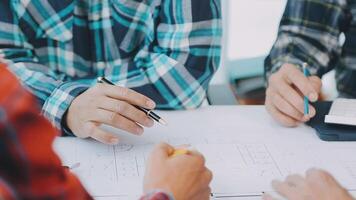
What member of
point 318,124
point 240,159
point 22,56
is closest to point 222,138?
point 240,159

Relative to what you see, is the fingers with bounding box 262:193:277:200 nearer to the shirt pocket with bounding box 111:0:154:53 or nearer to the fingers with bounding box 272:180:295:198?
the fingers with bounding box 272:180:295:198

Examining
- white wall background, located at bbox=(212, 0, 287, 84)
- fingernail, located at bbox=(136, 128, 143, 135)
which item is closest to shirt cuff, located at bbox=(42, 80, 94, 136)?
fingernail, located at bbox=(136, 128, 143, 135)

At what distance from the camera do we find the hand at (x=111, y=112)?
0.86 metres

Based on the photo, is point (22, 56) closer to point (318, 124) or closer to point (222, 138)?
point (222, 138)

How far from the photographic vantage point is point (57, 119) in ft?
3.06

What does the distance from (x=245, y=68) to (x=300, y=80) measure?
574mm

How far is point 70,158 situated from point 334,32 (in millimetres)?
761

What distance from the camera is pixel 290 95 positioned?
1.02m

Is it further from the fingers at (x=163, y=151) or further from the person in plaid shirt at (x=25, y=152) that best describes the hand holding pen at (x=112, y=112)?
the person in plaid shirt at (x=25, y=152)

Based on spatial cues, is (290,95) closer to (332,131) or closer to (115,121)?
(332,131)

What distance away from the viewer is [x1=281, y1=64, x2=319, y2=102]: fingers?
0.99m

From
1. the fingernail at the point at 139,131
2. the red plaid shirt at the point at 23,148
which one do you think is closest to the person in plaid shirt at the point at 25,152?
the red plaid shirt at the point at 23,148

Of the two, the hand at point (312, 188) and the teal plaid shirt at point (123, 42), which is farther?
the teal plaid shirt at point (123, 42)

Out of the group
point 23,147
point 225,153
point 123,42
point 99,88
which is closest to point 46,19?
point 123,42
